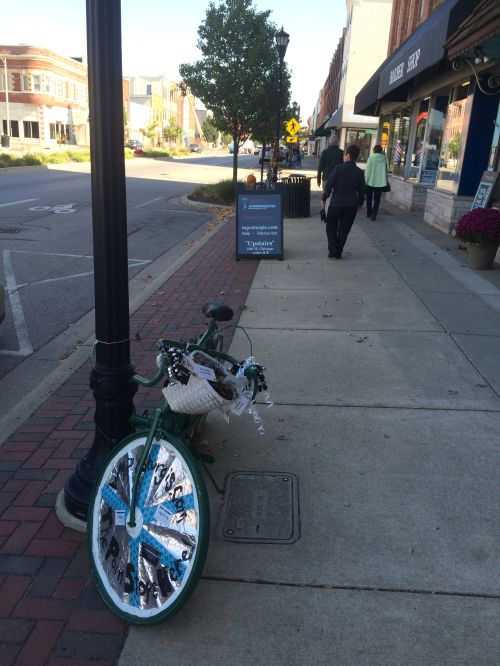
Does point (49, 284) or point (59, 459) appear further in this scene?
point (49, 284)

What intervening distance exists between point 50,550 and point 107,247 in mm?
1489

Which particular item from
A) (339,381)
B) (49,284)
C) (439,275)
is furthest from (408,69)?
(339,381)

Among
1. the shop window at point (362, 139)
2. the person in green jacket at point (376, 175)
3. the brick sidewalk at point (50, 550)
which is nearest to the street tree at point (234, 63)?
the person in green jacket at point (376, 175)

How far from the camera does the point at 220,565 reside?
2844mm

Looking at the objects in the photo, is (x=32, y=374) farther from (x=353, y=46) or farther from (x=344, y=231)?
(x=353, y=46)

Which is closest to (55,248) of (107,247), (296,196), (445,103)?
(296,196)

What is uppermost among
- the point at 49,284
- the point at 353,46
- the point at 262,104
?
the point at 353,46

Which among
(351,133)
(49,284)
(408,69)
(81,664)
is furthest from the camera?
(351,133)

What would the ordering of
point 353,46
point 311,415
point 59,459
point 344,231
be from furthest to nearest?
point 353,46 → point 344,231 → point 311,415 → point 59,459

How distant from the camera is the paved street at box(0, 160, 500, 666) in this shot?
241cm

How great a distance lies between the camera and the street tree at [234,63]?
70.3 ft

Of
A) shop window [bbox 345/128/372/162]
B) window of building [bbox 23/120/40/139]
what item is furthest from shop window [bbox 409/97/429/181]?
window of building [bbox 23/120/40/139]

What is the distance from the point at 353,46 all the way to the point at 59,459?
45220 millimetres

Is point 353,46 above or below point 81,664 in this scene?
above
